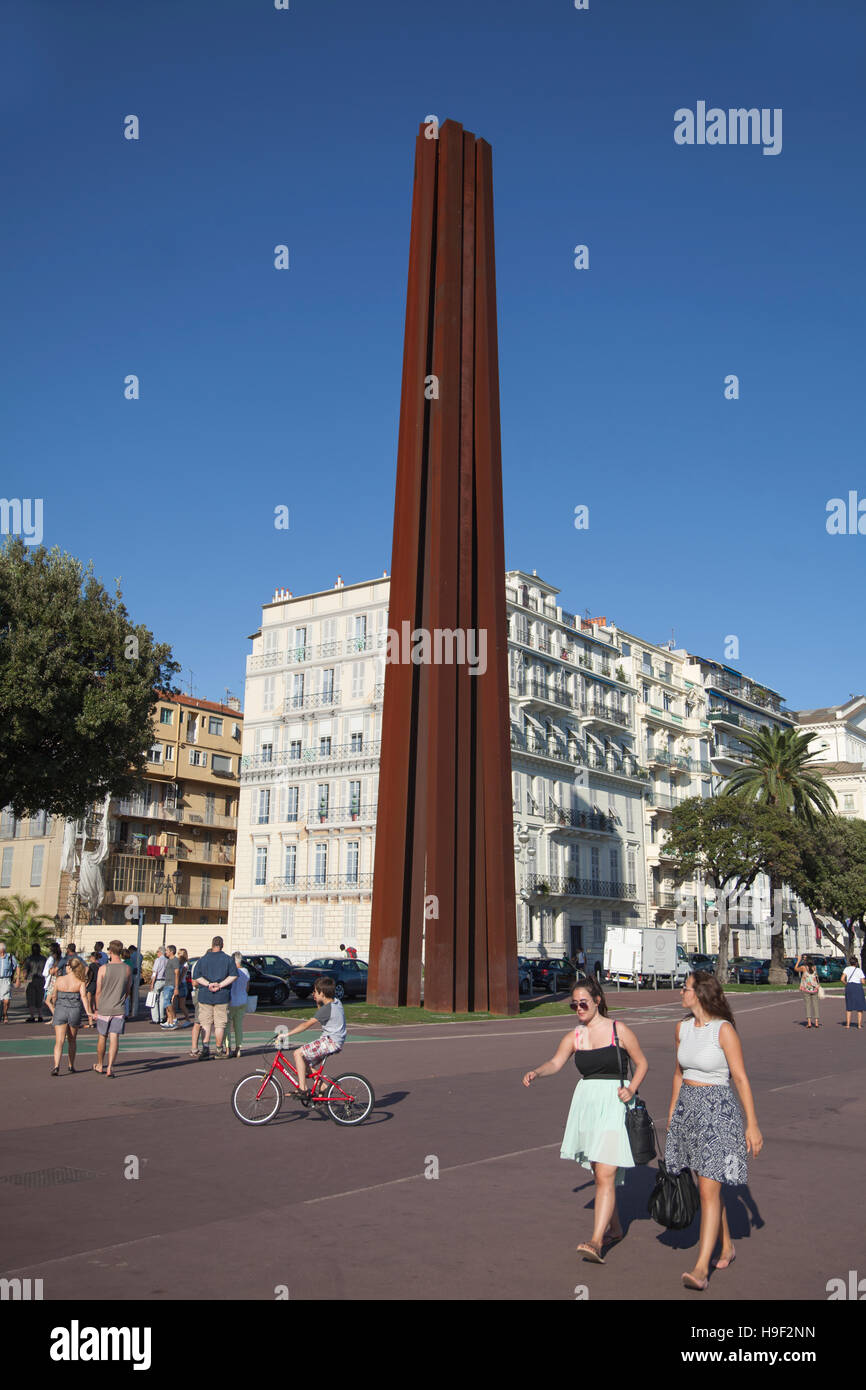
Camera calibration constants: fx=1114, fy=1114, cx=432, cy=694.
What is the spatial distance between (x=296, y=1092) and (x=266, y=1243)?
4.59 m

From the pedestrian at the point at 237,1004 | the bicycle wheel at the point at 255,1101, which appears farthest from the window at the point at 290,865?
the bicycle wheel at the point at 255,1101

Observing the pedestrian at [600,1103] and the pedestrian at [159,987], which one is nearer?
the pedestrian at [600,1103]

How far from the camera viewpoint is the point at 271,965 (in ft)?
128

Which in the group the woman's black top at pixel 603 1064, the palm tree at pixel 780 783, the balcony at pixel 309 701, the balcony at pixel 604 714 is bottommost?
the woman's black top at pixel 603 1064

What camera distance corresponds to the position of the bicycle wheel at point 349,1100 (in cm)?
1080

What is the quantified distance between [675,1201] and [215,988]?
11650 millimetres

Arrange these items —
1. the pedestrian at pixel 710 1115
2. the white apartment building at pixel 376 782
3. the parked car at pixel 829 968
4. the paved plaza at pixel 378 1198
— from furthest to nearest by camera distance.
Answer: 1. the parked car at pixel 829 968
2. the white apartment building at pixel 376 782
3. the pedestrian at pixel 710 1115
4. the paved plaza at pixel 378 1198

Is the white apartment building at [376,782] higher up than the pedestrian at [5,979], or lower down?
higher up

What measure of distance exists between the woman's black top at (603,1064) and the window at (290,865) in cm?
4935

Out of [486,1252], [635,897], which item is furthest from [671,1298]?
[635,897]

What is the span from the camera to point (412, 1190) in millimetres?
Answer: 7883

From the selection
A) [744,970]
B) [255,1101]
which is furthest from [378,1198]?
[744,970]

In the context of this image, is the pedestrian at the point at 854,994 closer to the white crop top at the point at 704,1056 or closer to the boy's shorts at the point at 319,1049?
the boy's shorts at the point at 319,1049
